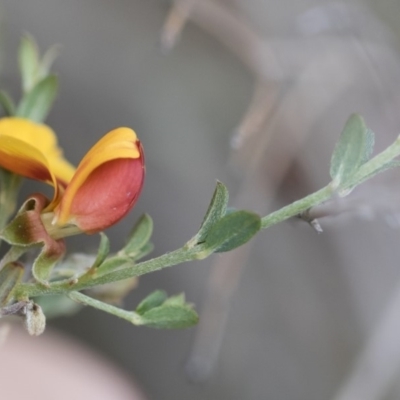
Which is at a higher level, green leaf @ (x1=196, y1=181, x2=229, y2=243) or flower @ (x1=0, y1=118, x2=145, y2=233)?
green leaf @ (x1=196, y1=181, x2=229, y2=243)

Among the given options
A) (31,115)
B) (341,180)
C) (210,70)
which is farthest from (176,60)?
(341,180)

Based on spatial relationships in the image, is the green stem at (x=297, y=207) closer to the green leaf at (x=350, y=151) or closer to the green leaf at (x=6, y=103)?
the green leaf at (x=350, y=151)

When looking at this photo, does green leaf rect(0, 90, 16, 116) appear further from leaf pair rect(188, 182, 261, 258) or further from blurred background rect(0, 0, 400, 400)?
blurred background rect(0, 0, 400, 400)

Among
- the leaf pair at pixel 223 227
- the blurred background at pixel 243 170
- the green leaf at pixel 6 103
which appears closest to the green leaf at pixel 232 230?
the leaf pair at pixel 223 227

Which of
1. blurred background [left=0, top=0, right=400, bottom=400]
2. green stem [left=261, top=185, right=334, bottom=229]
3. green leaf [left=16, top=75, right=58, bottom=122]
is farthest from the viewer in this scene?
blurred background [left=0, top=0, right=400, bottom=400]

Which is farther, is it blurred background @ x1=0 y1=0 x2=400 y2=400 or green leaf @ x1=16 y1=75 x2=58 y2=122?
blurred background @ x1=0 y1=0 x2=400 y2=400

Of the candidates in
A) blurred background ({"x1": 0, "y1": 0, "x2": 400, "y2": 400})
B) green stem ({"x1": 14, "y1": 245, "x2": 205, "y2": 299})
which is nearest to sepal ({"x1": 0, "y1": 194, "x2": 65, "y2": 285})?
green stem ({"x1": 14, "y1": 245, "x2": 205, "y2": 299})
